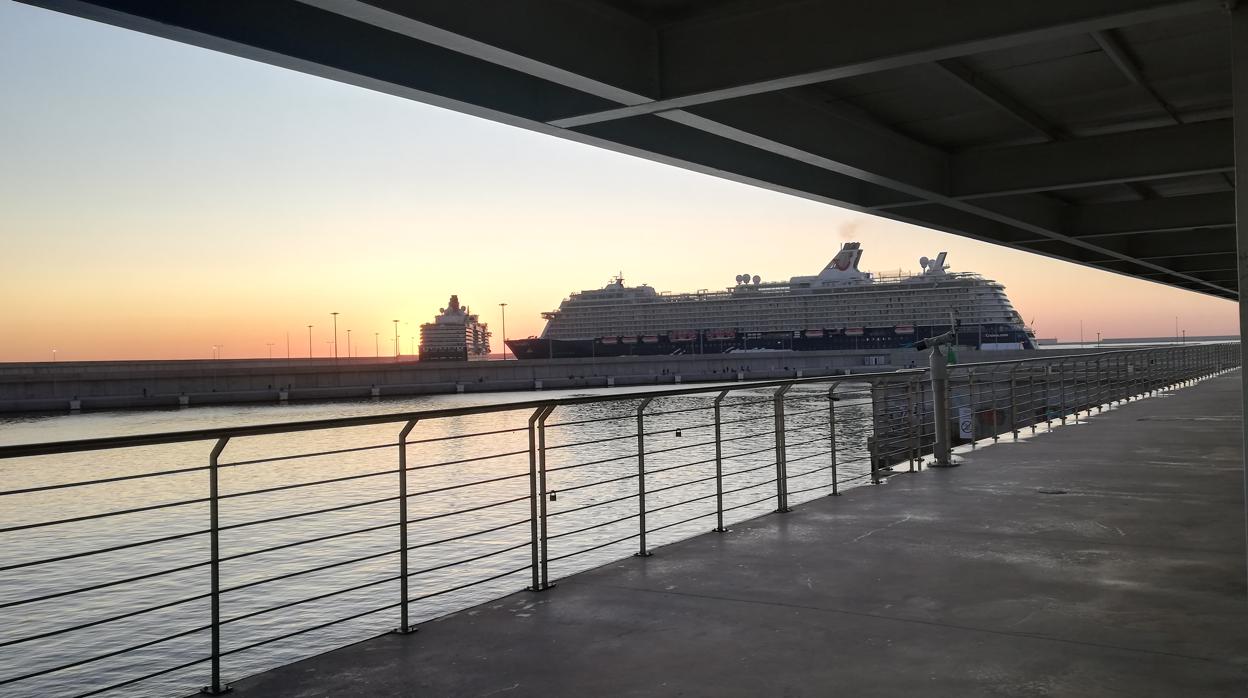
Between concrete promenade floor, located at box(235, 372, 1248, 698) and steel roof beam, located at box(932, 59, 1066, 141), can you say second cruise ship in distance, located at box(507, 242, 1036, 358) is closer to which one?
steel roof beam, located at box(932, 59, 1066, 141)

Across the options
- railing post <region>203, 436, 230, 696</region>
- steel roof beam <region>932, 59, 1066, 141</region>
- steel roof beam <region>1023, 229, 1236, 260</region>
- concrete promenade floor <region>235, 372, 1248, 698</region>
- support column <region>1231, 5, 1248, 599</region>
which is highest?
steel roof beam <region>932, 59, 1066, 141</region>

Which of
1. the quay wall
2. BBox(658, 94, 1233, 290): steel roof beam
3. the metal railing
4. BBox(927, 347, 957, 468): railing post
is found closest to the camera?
the metal railing

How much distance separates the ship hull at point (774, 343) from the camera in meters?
104

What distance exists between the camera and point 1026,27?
4.06 m

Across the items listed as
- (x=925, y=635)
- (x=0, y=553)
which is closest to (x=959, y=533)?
(x=925, y=635)

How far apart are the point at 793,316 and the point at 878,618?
365ft

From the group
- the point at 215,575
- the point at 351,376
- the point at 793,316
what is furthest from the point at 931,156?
the point at 793,316

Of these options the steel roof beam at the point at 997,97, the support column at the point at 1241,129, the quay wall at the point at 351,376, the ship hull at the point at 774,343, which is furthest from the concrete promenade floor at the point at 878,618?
the ship hull at the point at 774,343

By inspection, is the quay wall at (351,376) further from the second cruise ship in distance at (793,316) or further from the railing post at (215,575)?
the railing post at (215,575)

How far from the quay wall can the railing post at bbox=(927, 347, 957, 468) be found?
7191 cm

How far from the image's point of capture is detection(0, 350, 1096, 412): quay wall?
6856cm

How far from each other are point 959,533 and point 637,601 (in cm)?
265

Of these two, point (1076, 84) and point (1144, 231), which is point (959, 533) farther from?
point (1144, 231)

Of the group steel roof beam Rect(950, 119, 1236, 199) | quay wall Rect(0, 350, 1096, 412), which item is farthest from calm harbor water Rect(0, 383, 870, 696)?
quay wall Rect(0, 350, 1096, 412)
